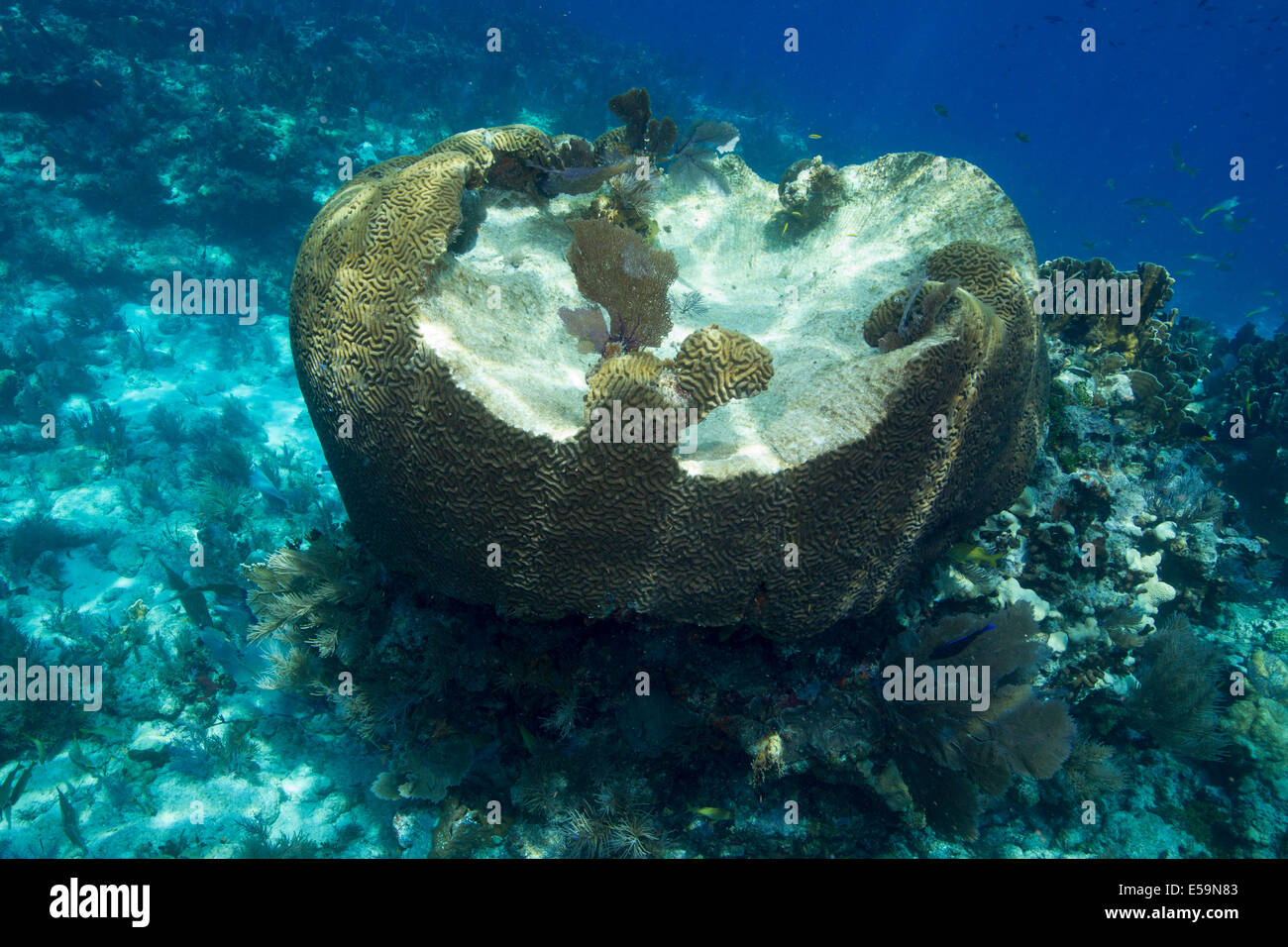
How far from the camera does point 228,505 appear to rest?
938cm

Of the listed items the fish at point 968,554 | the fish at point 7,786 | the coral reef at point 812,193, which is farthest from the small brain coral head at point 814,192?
the fish at point 7,786

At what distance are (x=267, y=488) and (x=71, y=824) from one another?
18.1 ft

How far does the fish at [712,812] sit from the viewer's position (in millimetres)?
4066

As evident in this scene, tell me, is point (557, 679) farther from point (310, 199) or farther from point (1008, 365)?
point (310, 199)

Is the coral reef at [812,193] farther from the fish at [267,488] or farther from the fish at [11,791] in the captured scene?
the fish at [11,791]

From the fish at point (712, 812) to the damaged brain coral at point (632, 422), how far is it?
61.8 inches

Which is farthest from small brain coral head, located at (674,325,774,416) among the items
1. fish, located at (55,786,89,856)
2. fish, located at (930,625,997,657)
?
fish, located at (55,786,89,856)

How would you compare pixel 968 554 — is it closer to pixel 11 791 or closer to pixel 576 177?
pixel 576 177

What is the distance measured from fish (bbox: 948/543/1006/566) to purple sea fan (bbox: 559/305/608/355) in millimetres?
3027

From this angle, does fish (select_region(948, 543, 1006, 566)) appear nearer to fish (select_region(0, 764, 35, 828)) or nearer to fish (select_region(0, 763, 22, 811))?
fish (select_region(0, 764, 35, 828))

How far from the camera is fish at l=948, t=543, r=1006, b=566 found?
4.30m

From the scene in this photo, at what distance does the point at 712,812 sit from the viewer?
4074 millimetres

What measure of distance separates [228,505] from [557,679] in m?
8.19

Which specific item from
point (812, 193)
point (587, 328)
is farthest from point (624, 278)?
point (812, 193)
